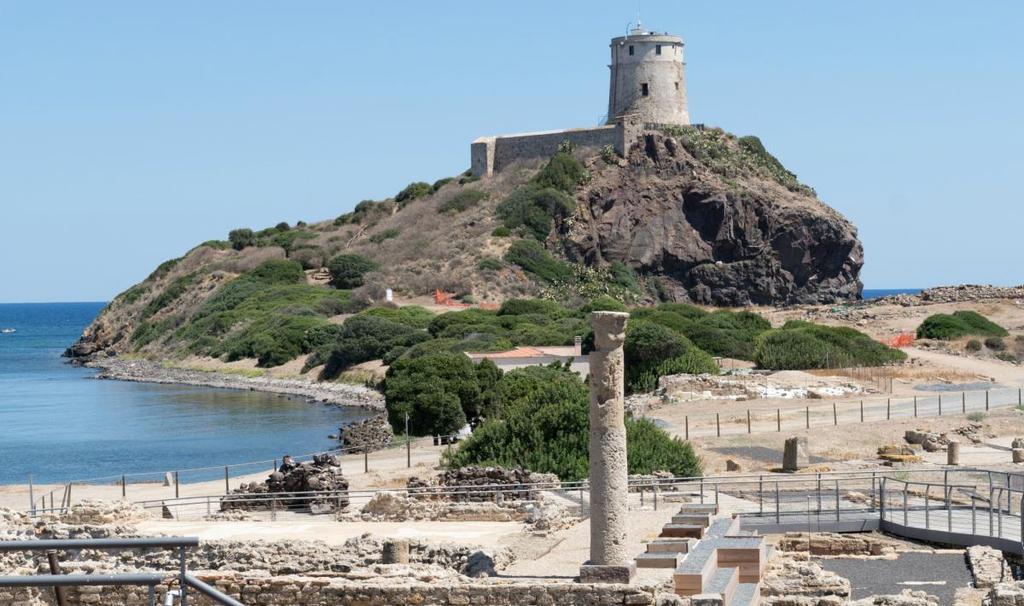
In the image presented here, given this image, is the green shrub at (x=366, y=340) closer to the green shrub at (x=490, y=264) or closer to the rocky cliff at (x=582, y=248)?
the rocky cliff at (x=582, y=248)

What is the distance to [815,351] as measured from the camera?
59.1m

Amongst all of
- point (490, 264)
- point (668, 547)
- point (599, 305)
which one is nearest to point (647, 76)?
point (490, 264)

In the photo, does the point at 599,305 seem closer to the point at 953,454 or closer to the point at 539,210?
the point at 539,210

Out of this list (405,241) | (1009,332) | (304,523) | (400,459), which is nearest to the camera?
(304,523)

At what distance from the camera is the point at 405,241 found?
106 m

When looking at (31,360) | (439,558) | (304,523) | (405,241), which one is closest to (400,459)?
(304,523)

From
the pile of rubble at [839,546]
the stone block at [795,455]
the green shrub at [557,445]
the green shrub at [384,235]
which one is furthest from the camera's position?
the green shrub at [384,235]

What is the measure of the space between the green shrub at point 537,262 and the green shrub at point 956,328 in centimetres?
2997

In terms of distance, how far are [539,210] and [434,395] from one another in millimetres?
58082

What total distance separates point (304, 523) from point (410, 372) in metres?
22.4

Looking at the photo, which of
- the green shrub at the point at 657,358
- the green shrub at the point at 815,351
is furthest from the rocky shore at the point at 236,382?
the green shrub at the point at 815,351

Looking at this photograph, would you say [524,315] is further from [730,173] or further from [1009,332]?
[730,173]

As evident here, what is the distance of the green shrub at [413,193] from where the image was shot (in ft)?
396

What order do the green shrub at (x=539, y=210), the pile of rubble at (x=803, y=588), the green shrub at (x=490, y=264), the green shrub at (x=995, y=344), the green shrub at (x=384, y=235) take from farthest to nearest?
1. the green shrub at (x=384, y=235)
2. the green shrub at (x=539, y=210)
3. the green shrub at (x=490, y=264)
4. the green shrub at (x=995, y=344)
5. the pile of rubble at (x=803, y=588)
